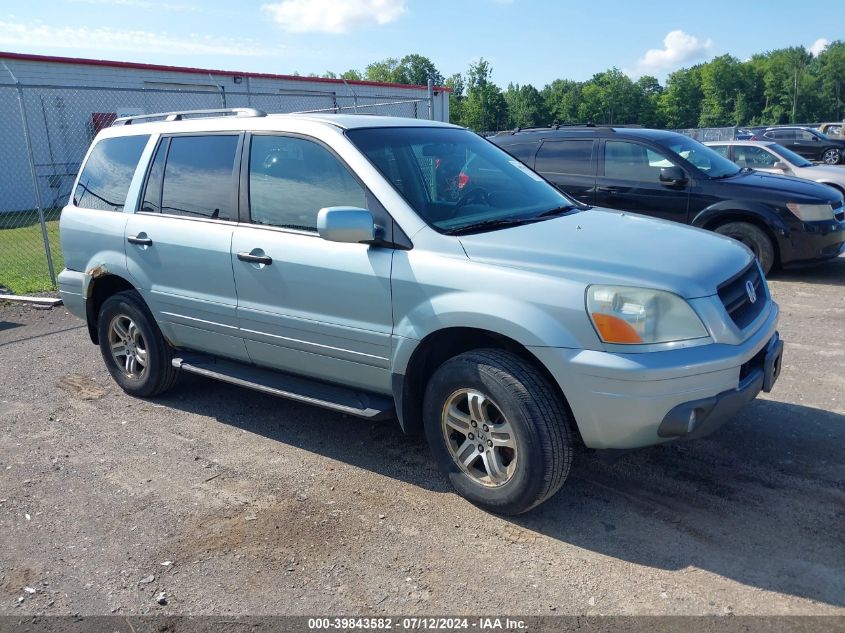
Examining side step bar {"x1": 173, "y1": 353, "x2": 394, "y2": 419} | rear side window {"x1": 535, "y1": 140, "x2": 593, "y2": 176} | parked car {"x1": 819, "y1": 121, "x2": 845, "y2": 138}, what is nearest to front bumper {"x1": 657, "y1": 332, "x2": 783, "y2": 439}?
side step bar {"x1": 173, "y1": 353, "x2": 394, "y2": 419}

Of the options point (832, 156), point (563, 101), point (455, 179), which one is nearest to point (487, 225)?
point (455, 179)

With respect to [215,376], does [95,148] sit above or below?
above

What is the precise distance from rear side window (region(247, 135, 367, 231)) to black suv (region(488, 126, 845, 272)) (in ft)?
16.1

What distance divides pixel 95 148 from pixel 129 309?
4.43ft

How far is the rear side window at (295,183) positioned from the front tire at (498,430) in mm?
1163

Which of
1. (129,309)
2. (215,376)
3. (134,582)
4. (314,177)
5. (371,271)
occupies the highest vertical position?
(314,177)

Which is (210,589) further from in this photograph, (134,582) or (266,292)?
(266,292)

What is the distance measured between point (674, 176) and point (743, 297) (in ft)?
18.2

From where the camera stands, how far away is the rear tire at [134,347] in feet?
17.5

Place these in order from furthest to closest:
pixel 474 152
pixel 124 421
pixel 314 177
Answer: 1. pixel 124 421
2. pixel 474 152
3. pixel 314 177

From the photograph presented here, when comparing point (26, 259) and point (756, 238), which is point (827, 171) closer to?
point (756, 238)

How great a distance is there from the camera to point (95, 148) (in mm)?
5711

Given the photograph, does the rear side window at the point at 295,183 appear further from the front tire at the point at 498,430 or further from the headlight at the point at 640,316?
the headlight at the point at 640,316

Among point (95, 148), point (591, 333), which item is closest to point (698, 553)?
point (591, 333)
